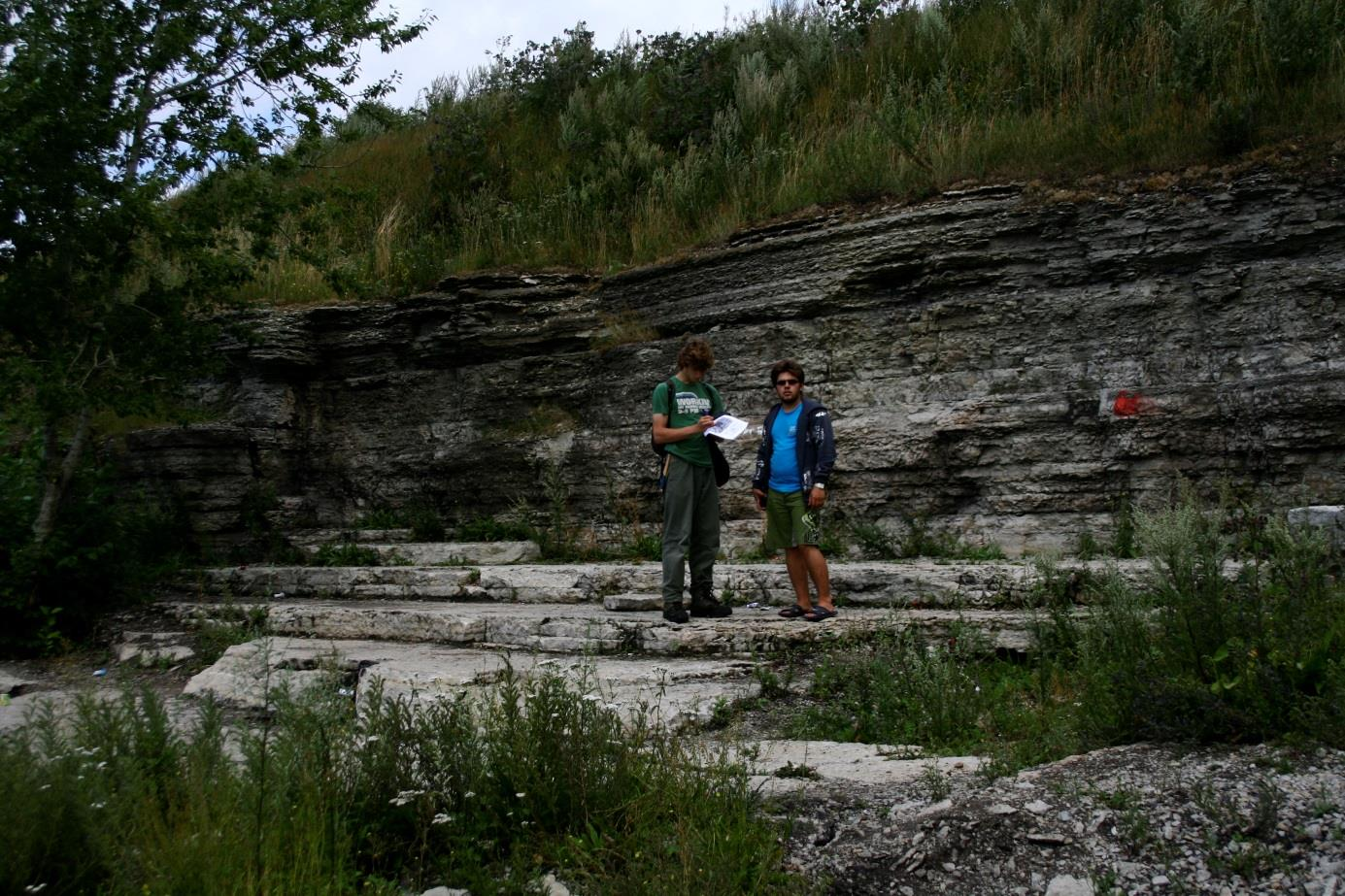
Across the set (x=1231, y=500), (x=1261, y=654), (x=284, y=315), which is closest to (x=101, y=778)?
(x=1261, y=654)

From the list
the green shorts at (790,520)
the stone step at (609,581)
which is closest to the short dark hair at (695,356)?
the green shorts at (790,520)

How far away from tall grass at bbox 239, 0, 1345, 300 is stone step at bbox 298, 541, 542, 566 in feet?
9.69

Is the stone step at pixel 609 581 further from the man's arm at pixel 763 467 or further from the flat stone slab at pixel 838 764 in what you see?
the flat stone slab at pixel 838 764

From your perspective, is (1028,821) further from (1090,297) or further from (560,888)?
(1090,297)

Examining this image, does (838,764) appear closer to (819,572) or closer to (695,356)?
(819,572)

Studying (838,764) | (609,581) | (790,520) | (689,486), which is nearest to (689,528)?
(689,486)

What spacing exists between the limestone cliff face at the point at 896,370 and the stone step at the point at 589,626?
2.36 meters

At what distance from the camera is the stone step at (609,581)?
7004 mm

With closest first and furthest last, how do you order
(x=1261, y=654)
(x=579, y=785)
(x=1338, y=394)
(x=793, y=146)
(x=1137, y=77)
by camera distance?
(x=579, y=785) < (x=1261, y=654) < (x=1338, y=394) < (x=1137, y=77) < (x=793, y=146)

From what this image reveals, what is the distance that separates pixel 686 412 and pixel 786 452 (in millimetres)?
765

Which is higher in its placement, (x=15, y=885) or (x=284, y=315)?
(x=284, y=315)

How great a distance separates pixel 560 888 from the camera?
3.44m

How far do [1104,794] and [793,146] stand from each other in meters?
9.58

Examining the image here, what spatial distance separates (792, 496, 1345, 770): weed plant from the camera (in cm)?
393
